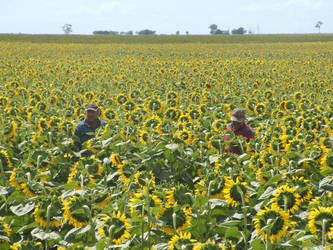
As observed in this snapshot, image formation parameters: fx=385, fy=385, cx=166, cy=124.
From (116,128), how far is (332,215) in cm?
335

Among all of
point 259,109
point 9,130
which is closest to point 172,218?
point 9,130

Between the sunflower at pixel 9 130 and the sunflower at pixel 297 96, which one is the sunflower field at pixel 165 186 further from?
the sunflower at pixel 297 96

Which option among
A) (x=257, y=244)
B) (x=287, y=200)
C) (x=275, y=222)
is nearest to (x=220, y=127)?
(x=287, y=200)

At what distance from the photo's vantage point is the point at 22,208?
3.43 meters

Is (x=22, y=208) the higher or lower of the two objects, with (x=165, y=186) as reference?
lower

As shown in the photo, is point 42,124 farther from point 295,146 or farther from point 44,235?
point 295,146

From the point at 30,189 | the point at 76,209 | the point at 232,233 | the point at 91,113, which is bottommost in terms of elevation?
the point at 232,233

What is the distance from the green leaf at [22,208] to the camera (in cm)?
335

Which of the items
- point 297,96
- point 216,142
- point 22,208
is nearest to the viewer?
point 22,208

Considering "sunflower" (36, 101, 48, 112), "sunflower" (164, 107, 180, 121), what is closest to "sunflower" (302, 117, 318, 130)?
"sunflower" (164, 107, 180, 121)

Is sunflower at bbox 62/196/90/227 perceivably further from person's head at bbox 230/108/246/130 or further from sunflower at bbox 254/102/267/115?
sunflower at bbox 254/102/267/115

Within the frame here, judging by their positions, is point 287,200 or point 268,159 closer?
point 287,200

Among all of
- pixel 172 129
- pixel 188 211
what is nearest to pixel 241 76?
pixel 172 129

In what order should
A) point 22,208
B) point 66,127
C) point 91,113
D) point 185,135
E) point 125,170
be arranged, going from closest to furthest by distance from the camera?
point 22,208
point 125,170
point 185,135
point 66,127
point 91,113
